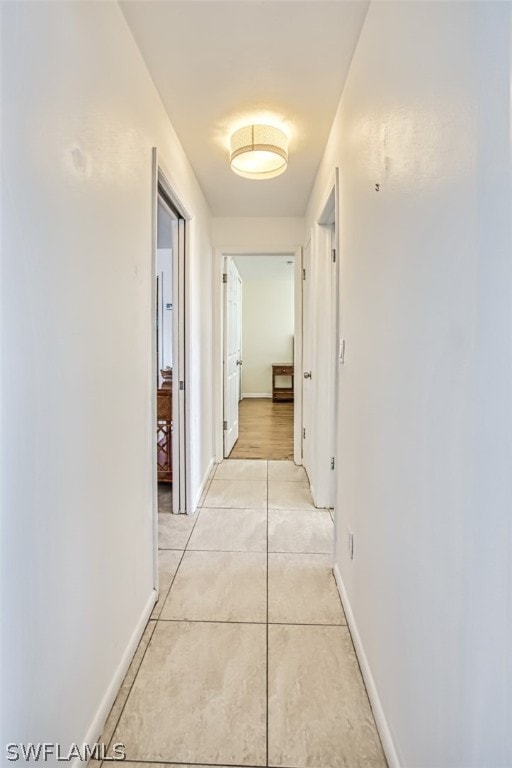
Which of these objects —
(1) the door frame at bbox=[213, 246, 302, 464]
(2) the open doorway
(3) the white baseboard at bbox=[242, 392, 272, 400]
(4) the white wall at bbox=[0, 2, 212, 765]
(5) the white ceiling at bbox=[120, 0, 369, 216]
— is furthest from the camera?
(3) the white baseboard at bbox=[242, 392, 272, 400]

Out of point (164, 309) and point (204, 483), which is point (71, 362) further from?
point (164, 309)

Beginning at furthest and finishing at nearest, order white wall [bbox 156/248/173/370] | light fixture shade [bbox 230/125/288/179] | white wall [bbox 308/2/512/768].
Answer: white wall [bbox 156/248/173/370]
light fixture shade [bbox 230/125/288/179]
white wall [bbox 308/2/512/768]

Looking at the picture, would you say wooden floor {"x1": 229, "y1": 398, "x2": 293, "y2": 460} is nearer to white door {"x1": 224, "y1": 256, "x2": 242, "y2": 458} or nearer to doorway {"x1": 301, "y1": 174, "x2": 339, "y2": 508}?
white door {"x1": 224, "y1": 256, "x2": 242, "y2": 458}

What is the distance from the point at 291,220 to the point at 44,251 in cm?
337

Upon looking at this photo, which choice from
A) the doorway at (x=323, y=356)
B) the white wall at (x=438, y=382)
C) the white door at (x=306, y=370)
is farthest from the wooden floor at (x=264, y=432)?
the white wall at (x=438, y=382)

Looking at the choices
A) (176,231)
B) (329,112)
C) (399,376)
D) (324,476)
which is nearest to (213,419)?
(324,476)

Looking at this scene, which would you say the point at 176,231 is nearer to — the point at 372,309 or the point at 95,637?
the point at 372,309

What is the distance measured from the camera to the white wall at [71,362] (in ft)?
2.84

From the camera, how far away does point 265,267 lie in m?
7.19

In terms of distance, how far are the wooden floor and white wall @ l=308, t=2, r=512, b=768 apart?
298 cm

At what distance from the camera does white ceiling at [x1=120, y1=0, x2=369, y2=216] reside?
1506 millimetres

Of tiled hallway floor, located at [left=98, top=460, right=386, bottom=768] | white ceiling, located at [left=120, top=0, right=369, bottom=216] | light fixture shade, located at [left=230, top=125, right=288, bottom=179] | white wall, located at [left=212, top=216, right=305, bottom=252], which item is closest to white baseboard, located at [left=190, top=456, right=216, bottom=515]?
tiled hallway floor, located at [left=98, top=460, right=386, bottom=768]

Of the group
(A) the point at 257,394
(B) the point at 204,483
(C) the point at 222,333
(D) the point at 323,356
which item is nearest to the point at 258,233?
(C) the point at 222,333

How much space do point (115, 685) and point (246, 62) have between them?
2458 mm
